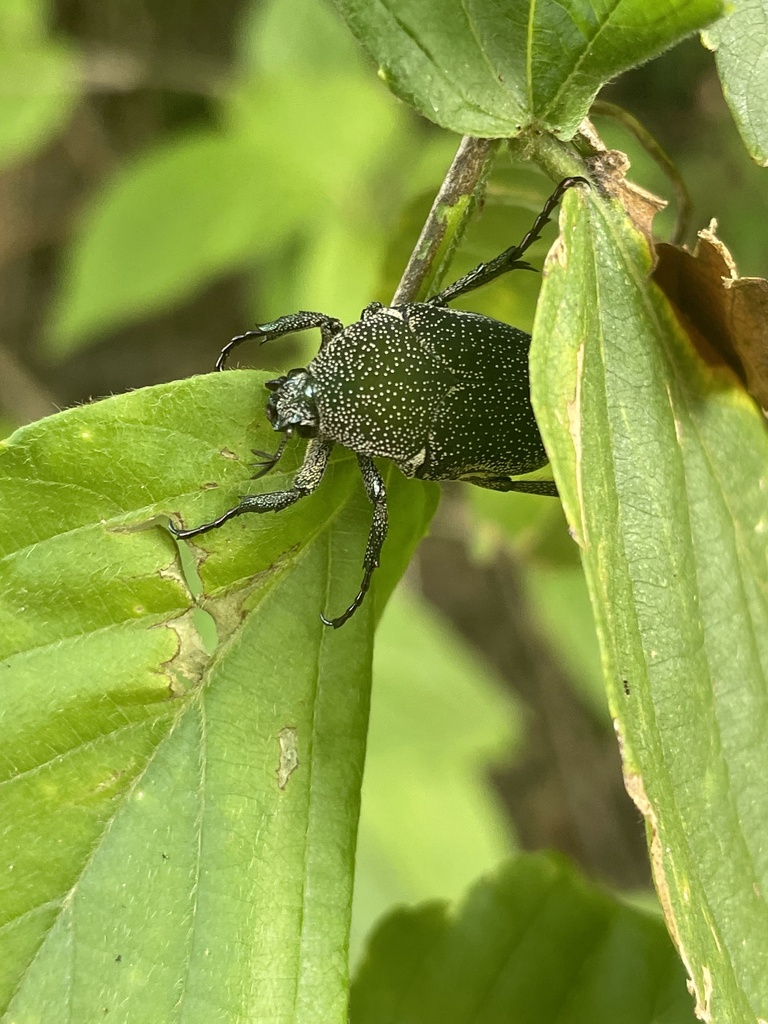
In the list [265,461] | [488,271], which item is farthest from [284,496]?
[488,271]

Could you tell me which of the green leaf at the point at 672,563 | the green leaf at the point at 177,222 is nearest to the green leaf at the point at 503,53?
the green leaf at the point at 672,563

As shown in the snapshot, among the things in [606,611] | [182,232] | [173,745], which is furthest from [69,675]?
[182,232]

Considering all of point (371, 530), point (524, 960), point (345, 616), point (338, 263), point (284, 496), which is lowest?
point (524, 960)

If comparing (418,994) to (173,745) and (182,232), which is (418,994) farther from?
(182,232)

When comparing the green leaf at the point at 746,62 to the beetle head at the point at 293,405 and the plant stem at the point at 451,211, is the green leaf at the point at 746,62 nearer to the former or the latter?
the plant stem at the point at 451,211

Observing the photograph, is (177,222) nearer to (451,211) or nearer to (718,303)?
(451,211)
